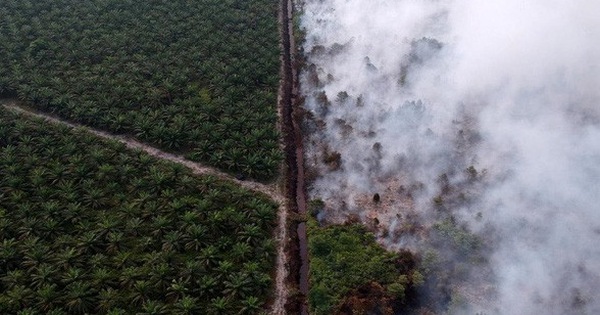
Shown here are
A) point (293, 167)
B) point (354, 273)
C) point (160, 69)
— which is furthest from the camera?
point (160, 69)

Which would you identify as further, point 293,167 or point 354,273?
point 293,167

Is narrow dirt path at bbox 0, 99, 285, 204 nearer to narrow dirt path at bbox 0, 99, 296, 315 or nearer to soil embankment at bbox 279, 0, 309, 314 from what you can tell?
narrow dirt path at bbox 0, 99, 296, 315

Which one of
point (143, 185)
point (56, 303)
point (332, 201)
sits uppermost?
point (332, 201)

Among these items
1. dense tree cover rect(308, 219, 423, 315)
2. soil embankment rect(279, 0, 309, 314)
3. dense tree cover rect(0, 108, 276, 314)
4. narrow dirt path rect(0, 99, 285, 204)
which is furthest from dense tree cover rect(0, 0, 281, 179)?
dense tree cover rect(308, 219, 423, 315)

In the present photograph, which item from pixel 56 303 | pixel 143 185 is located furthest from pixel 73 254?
pixel 143 185

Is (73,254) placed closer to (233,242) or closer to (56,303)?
(56,303)

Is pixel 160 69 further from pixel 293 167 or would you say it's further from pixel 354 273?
pixel 354 273

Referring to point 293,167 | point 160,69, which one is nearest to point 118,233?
point 293,167
